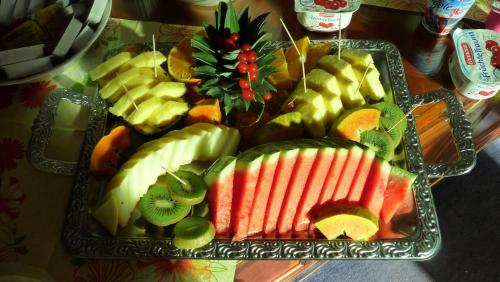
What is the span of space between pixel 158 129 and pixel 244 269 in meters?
0.53

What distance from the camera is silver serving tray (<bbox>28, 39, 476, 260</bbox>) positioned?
1253mm

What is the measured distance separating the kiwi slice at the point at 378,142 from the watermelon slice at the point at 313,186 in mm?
206

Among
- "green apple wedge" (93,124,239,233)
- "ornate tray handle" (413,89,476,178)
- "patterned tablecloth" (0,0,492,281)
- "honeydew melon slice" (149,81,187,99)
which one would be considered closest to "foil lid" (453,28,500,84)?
"ornate tray handle" (413,89,476,178)

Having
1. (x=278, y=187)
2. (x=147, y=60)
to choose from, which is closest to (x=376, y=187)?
(x=278, y=187)

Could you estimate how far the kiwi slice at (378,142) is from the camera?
139 centimetres

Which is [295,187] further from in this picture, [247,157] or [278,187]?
[247,157]

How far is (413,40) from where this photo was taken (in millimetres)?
1801

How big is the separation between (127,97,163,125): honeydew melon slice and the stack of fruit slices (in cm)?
30

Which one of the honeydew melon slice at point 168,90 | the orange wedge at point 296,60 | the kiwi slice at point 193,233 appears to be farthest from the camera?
the orange wedge at point 296,60

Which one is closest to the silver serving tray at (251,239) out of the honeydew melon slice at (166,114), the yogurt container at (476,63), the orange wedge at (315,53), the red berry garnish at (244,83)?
the yogurt container at (476,63)

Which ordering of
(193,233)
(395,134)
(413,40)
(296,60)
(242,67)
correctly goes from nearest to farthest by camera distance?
(193,233), (242,67), (395,134), (296,60), (413,40)

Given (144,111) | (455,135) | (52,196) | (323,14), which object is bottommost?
(52,196)

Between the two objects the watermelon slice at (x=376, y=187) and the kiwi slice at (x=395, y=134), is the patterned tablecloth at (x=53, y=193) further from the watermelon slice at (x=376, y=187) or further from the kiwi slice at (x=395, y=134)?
the kiwi slice at (x=395, y=134)

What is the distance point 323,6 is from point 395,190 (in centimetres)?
73
